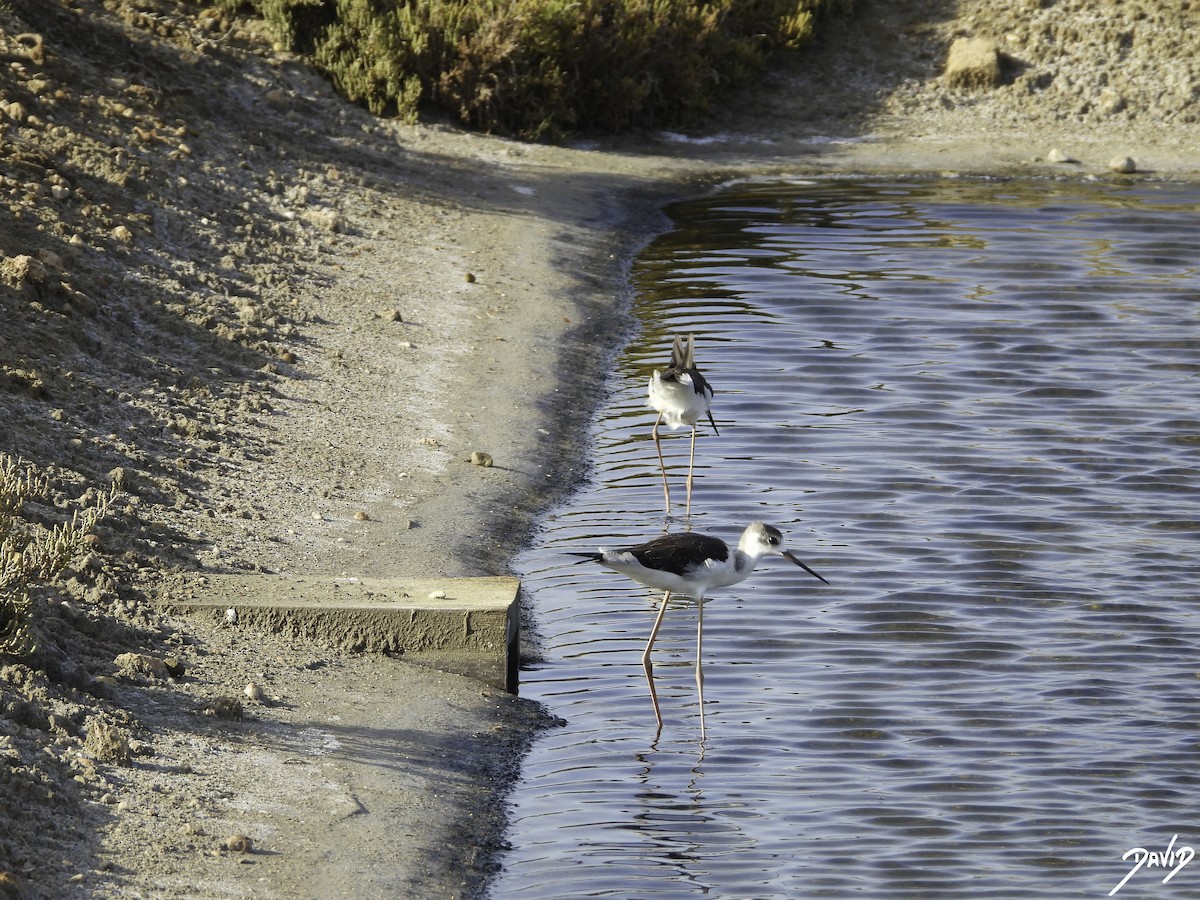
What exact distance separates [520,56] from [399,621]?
44.3ft

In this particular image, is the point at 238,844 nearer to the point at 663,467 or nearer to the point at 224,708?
the point at 224,708

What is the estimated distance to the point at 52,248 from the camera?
11805 millimetres

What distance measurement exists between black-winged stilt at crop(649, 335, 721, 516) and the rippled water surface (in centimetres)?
43

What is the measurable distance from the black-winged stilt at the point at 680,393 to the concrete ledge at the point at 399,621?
3116 millimetres

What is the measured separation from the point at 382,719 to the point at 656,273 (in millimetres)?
9780

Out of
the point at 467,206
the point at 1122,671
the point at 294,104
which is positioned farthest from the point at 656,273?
the point at 1122,671

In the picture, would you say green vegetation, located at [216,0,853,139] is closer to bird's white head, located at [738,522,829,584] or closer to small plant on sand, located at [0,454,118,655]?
small plant on sand, located at [0,454,118,655]

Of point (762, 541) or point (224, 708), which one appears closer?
point (224, 708)

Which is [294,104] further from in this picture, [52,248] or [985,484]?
[985,484]

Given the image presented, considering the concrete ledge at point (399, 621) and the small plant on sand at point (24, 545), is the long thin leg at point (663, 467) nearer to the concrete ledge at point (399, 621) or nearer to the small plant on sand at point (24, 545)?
the concrete ledge at point (399, 621)

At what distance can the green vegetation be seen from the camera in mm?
19734

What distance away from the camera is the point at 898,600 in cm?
936

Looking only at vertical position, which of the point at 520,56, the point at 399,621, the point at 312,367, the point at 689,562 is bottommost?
the point at 399,621

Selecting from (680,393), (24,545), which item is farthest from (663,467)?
(24,545)
